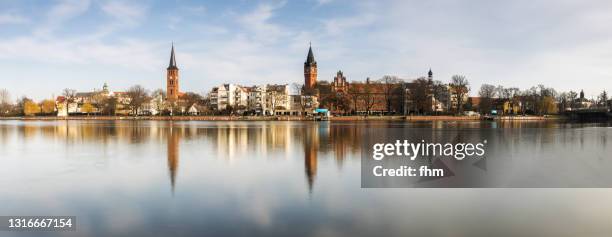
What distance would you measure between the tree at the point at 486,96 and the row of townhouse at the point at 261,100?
36371mm

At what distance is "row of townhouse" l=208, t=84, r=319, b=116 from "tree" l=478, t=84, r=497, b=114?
3637cm

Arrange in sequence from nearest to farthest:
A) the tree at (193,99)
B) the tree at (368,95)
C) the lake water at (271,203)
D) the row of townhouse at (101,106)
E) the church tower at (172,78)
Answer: the lake water at (271,203) < the tree at (368,95) < the row of townhouse at (101,106) < the tree at (193,99) < the church tower at (172,78)

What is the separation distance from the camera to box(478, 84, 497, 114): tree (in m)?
102

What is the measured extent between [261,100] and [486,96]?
169 ft

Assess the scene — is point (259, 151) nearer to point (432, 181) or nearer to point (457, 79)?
point (432, 181)

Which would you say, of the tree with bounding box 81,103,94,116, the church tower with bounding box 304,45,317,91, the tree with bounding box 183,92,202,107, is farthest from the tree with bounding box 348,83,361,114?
the tree with bounding box 81,103,94,116

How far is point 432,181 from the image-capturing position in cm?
1329

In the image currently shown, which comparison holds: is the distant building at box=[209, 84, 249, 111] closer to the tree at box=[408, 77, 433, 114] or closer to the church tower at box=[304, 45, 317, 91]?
the church tower at box=[304, 45, 317, 91]

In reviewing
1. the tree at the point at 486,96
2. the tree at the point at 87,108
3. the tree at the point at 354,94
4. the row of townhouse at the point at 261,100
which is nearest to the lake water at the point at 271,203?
the tree at the point at 354,94

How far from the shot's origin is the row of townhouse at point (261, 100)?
10814 centimetres

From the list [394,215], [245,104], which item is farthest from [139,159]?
[245,104]

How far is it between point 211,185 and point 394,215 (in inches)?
205

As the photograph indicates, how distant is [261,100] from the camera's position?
115 meters

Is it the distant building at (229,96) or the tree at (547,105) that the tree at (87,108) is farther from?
the tree at (547,105)
